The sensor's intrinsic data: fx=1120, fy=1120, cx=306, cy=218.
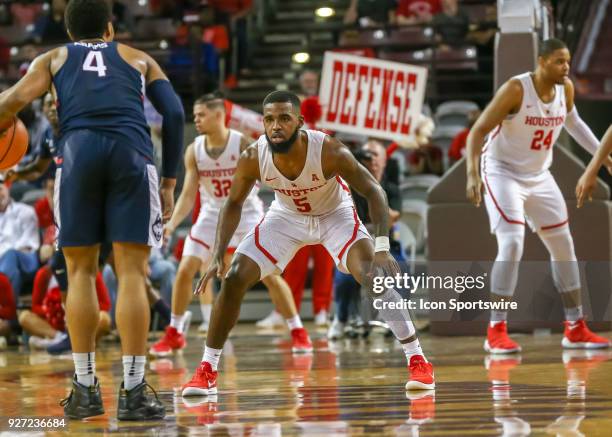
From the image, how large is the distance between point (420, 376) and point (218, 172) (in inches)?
135

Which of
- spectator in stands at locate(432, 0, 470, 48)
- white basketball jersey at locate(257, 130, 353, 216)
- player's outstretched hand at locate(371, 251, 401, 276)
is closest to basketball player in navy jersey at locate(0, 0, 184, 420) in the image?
white basketball jersey at locate(257, 130, 353, 216)

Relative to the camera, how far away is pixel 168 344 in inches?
335

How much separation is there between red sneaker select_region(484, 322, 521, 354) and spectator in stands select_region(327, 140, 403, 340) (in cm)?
203

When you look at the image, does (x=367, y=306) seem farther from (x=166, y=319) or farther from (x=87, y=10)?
(x=87, y=10)

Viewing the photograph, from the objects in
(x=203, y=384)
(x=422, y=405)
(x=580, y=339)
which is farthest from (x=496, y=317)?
(x=422, y=405)

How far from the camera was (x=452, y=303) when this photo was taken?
838 cm

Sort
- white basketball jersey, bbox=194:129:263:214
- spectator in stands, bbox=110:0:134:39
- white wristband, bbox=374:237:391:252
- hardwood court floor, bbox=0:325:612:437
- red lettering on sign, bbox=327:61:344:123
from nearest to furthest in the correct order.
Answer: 1. hardwood court floor, bbox=0:325:612:437
2. white wristband, bbox=374:237:391:252
3. white basketball jersey, bbox=194:129:263:214
4. red lettering on sign, bbox=327:61:344:123
5. spectator in stands, bbox=110:0:134:39

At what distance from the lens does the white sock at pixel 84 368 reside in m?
4.95

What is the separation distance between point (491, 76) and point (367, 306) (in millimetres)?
5426

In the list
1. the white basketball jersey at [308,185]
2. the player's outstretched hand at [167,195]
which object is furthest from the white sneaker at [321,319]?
the player's outstretched hand at [167,195]

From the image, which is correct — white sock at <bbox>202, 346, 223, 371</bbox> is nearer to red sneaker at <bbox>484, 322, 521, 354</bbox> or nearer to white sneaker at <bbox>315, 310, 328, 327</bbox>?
red sneaker at <bbox>484, 322, 521, 354</bbox>

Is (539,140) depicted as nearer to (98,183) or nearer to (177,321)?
(177,321)

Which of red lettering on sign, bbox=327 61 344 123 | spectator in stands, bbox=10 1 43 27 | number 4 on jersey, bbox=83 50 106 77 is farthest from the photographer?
spectator in stands, bbox=10 1 43 27

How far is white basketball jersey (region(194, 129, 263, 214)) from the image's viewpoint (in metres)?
8.52
